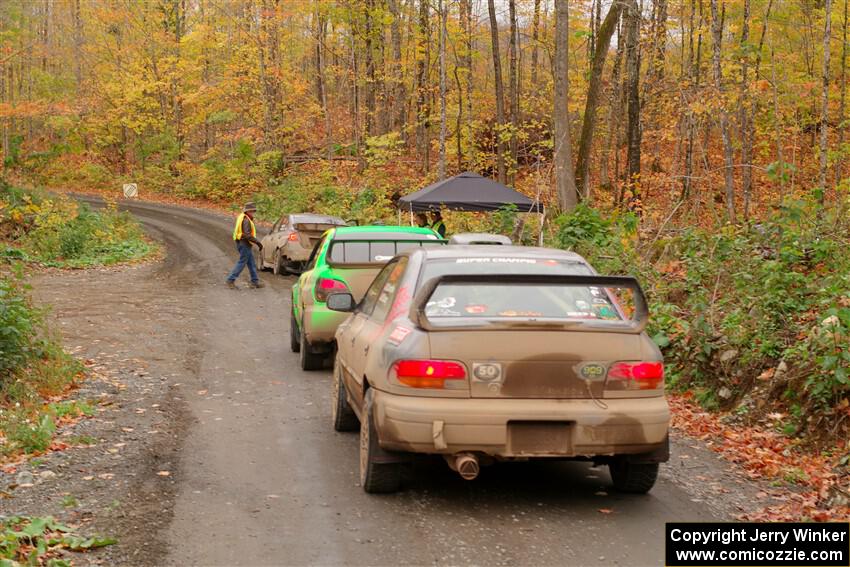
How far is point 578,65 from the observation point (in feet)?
144

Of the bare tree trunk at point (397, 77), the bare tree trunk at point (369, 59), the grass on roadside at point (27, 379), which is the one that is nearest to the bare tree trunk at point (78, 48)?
the bare tree trunk at point (369, 59)

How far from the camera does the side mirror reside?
7.53m

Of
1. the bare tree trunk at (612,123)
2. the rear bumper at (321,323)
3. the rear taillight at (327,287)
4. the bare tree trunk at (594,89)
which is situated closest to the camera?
the rear bumper at (321,323)

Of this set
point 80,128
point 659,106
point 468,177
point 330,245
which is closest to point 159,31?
point 80,128

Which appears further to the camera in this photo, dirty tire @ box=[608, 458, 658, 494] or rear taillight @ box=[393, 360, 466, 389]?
dirty tire @ box=[608, 458, 658, 494]

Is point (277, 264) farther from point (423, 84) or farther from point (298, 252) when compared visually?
point (423, 84)

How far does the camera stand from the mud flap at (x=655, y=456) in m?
5.55

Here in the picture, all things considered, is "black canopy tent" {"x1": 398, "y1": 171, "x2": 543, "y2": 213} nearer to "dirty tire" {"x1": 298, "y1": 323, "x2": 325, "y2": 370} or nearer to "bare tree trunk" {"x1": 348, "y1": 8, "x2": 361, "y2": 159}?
"dirty tire" {"x1": 298, "y1": 323, "x2": 325, "y2": 370}

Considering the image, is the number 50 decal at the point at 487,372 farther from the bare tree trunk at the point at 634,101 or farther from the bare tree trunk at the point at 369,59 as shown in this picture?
the bare tree trunk at the point at 369,59

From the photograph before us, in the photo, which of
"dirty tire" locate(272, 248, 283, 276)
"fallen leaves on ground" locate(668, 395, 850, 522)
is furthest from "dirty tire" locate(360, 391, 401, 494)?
"dirty tire" locate(272, 248, 283, 276)

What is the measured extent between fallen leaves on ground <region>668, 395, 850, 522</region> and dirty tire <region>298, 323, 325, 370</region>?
4374 mm

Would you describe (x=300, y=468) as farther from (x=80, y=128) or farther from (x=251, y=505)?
(x=80, y=128)

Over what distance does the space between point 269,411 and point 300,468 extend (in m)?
2.15

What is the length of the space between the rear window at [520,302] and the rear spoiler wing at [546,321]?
215 mm
